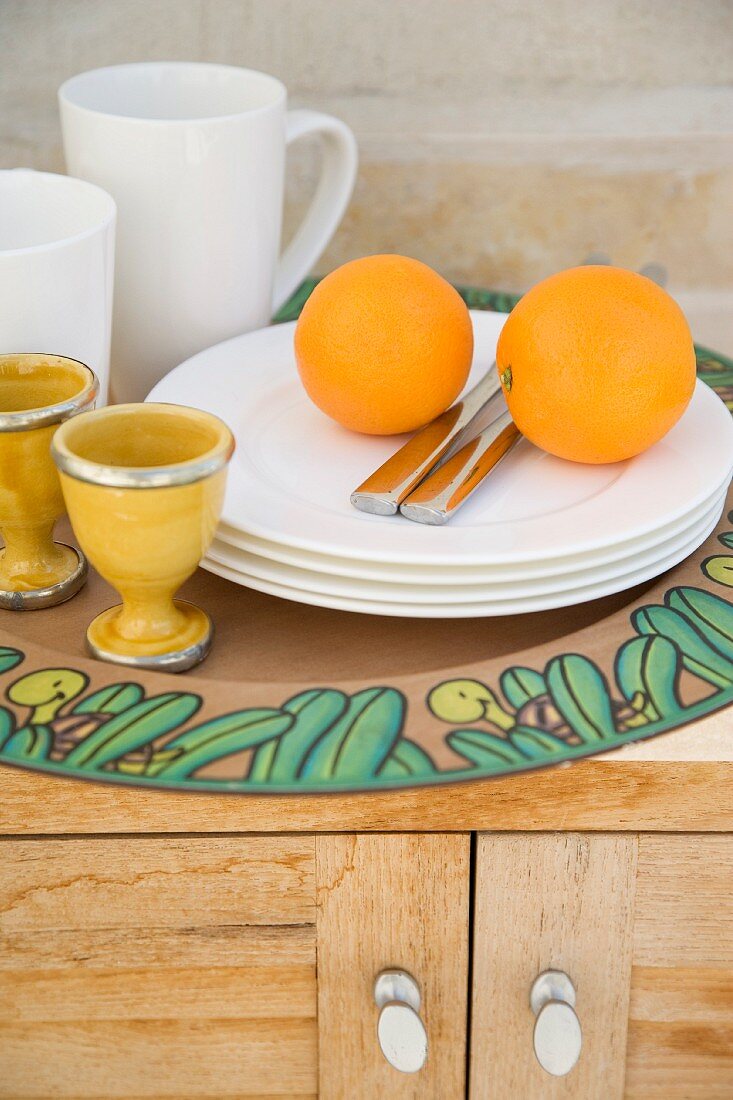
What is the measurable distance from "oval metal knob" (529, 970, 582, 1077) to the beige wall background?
597 millimetres

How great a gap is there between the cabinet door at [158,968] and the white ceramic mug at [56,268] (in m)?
0.23

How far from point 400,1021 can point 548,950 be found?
7cm

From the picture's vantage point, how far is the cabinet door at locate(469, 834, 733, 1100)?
18.7 inches

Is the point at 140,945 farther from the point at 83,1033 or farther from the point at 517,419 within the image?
the point at 517,419

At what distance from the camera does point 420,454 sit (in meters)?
0.53

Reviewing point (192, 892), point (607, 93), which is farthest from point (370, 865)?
point (607, 93)

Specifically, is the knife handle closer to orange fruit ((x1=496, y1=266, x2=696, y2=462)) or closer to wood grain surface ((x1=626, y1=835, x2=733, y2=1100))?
orange fruit ((x1=496, y1=266, x2=696, y2=462))

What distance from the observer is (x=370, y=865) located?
1.56 ft

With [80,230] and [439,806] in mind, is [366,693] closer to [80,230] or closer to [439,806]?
[439,806]

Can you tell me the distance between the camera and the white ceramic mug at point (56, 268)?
19.2 inches

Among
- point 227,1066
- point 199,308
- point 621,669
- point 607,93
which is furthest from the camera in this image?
point 607,93

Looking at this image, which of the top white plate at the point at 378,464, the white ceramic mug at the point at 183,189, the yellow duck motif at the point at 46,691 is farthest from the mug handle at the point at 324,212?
the yellow duck motif at the point at 46,691

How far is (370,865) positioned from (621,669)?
0.14m

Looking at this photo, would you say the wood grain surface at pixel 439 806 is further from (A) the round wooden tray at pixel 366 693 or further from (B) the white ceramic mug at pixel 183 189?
(B) the white ceramic mug at pixel 183 189
